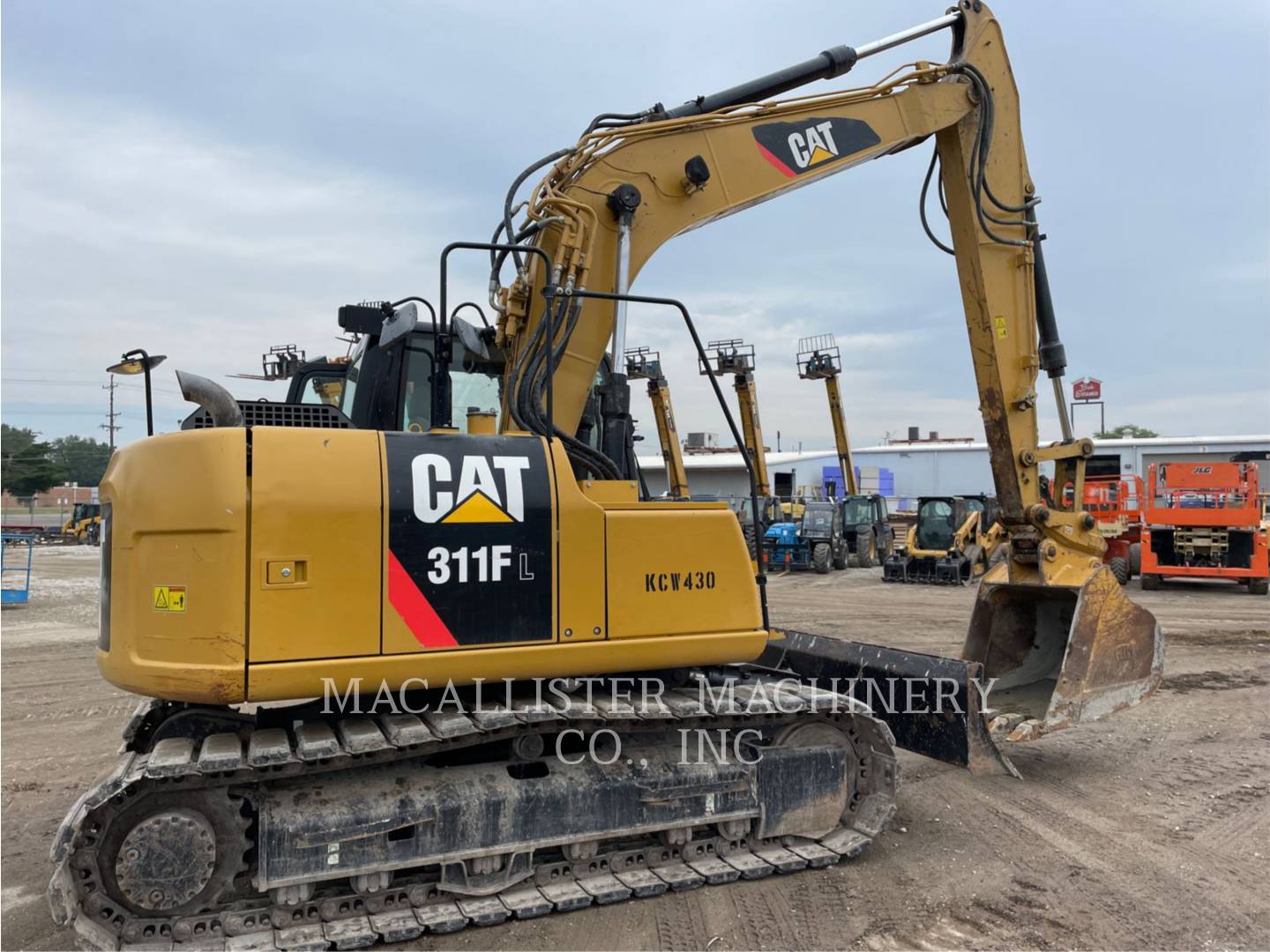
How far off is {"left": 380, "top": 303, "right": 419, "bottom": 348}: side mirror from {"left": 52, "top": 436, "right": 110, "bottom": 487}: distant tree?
81210 mm

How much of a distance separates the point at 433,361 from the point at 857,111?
332 centimetres

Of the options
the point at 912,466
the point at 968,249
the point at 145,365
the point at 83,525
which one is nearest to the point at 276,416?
the point at 145,365

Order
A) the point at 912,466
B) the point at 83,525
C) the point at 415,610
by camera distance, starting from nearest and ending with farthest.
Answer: the point at 415,610
the point at 83,525
the point at 912,466

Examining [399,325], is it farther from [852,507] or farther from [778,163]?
[852,507]

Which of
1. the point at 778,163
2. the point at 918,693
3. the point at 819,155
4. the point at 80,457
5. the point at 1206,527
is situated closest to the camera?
the point at 918,693

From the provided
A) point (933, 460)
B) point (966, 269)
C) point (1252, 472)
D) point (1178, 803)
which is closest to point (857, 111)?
point (966, 269)

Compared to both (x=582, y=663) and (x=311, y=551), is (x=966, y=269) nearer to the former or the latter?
(x=582, y=663)

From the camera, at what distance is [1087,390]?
1971 inches

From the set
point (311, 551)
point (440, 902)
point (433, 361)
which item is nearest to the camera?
point (311, 551)

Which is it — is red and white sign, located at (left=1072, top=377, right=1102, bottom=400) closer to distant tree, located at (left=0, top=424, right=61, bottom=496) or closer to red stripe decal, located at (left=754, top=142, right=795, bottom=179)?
red stripe decal, located at (left=754, top=142, right=795, bottom=179)

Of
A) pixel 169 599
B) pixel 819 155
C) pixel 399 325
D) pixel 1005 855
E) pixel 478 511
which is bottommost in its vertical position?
pixel 1005 855

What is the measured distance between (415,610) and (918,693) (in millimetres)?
3045

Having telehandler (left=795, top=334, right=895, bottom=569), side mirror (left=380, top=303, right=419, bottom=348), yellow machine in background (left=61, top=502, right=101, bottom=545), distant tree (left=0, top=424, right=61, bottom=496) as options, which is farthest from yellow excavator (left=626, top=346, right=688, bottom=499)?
distant tree (left=0, top=424, right=61, bottom=496)

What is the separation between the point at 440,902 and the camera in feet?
12.9
